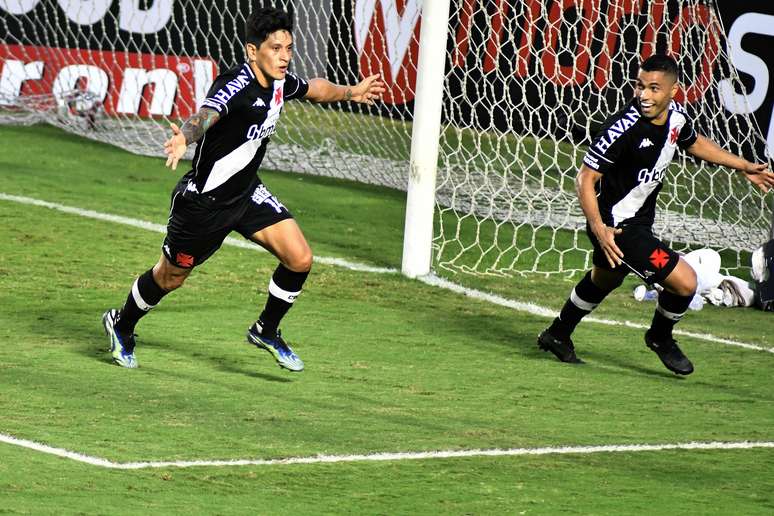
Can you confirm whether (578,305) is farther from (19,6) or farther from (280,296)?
(19,6)

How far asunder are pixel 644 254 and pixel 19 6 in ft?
33.3

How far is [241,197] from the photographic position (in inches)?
257

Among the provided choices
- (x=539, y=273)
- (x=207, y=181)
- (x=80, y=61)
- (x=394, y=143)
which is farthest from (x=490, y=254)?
(x=80, y=61)

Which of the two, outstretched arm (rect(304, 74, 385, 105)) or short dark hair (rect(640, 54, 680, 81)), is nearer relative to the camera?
short dark hair (rect(640, 54, 680, 81))

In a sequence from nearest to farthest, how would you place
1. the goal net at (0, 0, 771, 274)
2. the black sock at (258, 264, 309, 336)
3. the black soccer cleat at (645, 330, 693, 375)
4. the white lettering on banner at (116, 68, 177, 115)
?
the black sock at (258, 264, 309, 336), the black soccer cleat at (645, 330, 693, 375), the goal net at (0, 0, 771, 274), the white lettering on banner at (116, 68, 177, 115)

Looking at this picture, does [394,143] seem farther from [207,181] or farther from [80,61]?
[207,181]

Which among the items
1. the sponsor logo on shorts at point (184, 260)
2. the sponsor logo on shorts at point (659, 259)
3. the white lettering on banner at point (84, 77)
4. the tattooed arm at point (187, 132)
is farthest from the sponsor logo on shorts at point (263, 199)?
the white lettering on banner at point (84, 77)

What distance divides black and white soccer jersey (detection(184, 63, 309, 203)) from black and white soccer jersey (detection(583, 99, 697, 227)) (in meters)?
1.53

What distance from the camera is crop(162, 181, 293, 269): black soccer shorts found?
254 inches

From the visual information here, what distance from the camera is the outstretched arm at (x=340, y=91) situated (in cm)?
683

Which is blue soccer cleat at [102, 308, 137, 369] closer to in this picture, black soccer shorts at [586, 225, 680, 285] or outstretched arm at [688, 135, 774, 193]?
black soccer shorts at [586, 225, 680, 285]

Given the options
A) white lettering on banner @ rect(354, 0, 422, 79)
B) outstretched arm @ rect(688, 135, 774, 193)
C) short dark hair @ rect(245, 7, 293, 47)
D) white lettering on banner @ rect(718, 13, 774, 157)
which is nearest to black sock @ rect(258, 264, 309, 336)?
short dark hair @ rect(245, 7, 293, 47)

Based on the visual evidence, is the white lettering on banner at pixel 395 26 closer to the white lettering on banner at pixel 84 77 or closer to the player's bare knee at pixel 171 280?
the white lettering on banner at pixel 84 77

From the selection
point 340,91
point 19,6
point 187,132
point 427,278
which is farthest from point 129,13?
point 187,132
